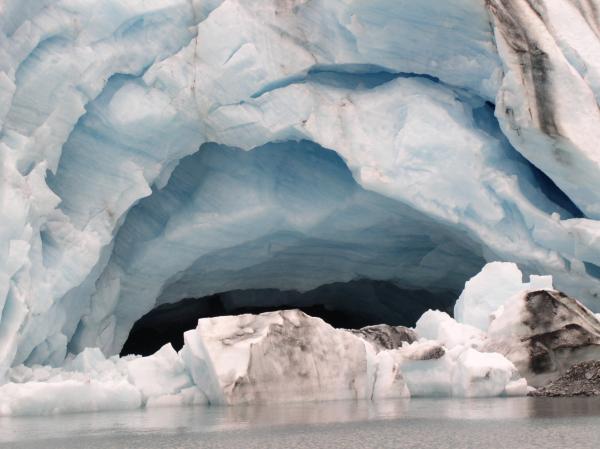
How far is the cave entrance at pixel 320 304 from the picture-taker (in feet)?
51.0

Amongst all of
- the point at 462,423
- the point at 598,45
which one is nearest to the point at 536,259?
the point at 598,45

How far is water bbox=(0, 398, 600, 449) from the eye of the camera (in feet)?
15.6

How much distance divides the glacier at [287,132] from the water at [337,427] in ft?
5.51

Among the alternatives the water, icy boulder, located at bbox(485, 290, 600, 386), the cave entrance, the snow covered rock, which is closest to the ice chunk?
the snow covered rock

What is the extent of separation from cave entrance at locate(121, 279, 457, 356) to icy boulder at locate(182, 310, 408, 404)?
617 cm

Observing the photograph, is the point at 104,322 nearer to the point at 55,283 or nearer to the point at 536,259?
the point at 55,283

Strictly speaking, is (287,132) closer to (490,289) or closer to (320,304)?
(490,289)

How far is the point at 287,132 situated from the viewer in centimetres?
1074

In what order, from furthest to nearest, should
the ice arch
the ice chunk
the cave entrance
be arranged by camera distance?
the cave entrance → the ice arch → the ice chunk

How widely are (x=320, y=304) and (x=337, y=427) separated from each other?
1167cm

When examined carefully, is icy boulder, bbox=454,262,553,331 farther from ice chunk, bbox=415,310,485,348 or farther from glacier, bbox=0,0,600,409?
ice chunk, bbox=415,310,485,348

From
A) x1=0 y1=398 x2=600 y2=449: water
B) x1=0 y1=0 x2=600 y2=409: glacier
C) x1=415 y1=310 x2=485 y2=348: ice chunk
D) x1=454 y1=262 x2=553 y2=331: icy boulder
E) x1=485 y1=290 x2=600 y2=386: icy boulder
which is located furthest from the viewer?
x1=454 y1=262 x2=553 y2=331: icy boulder

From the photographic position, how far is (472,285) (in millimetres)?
10266

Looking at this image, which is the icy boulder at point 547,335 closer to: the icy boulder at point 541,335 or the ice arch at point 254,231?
the icy boulder at point 541,335
